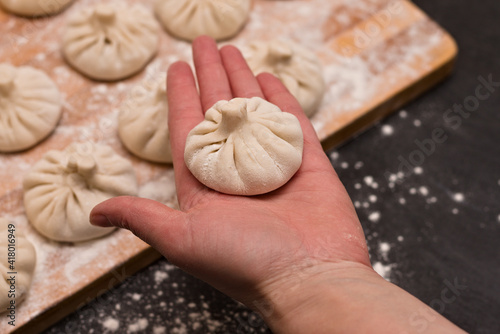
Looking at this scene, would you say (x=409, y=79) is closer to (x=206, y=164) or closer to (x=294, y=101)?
(x=294, y=101)

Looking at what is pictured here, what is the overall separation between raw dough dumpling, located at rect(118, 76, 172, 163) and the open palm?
27cm

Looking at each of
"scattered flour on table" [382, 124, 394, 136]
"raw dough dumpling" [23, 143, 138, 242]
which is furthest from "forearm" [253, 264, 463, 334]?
"scattered flour on table" [382, 124, 394, 136]

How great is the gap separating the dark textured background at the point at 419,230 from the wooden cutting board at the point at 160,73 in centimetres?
8

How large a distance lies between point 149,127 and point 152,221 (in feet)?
2.24

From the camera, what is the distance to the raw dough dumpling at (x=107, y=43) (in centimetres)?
212

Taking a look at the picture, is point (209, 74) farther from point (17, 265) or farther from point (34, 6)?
Answer: point (34, 6)

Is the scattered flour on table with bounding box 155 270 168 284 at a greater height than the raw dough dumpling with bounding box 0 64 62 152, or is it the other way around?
the raw dough dumpling with bounding box 0 64 62 152

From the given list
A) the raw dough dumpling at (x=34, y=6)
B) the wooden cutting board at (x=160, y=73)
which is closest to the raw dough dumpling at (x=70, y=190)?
the wooden cutting board at (x=160, y=73)

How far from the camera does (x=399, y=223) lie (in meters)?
1.99

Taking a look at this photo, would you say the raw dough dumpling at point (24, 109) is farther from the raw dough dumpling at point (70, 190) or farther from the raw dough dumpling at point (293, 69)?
the raw dough dumpling at point (293, 69)

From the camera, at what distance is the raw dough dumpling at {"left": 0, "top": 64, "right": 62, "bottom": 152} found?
1.92 metres

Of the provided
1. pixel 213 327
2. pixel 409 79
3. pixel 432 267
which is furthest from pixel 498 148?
pixel 213 327

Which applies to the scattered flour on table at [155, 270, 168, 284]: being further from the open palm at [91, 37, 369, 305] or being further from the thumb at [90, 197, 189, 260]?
the thumb at [90, 197, 189, 260]

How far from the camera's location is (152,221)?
1.31 meters
